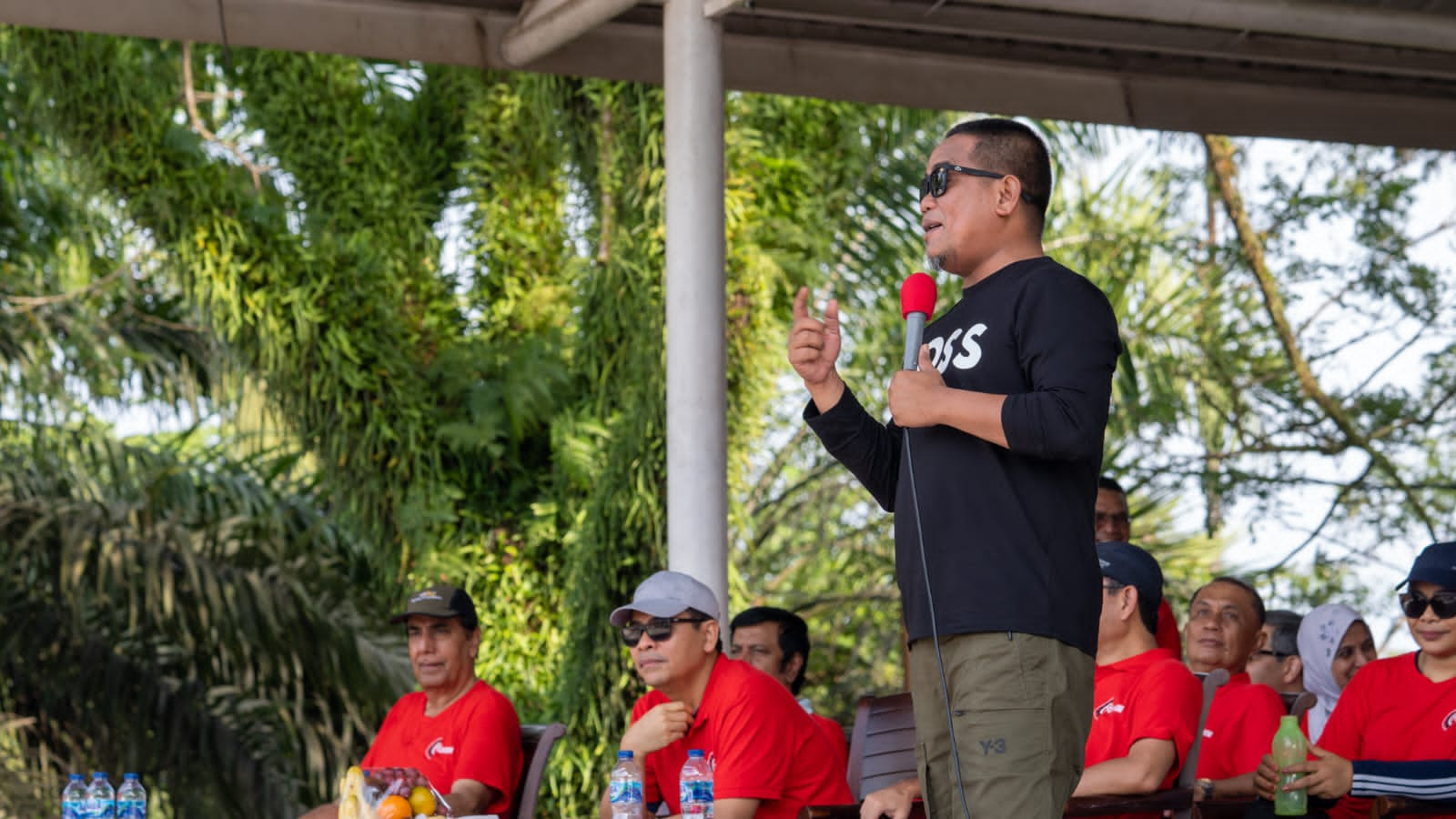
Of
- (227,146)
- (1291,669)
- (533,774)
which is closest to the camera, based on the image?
(533,774)

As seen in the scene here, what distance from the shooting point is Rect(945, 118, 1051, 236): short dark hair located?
2533 millimetres

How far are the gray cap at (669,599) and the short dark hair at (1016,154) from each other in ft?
7.44

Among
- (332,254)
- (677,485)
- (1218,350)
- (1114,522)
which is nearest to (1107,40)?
(1114,522)

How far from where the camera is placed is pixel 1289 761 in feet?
14.1

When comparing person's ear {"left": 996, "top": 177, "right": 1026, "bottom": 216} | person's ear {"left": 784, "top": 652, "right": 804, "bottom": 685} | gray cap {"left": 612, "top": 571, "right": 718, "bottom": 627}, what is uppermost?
person's ear {"left": 996, "top": 177, "right": 1026, "bottom": 216}

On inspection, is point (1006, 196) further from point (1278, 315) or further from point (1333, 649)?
point (1278, 315)

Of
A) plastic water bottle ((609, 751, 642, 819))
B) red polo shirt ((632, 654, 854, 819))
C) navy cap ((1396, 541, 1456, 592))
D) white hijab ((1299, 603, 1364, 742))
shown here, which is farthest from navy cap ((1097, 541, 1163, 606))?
white hijab ((1299, 603, 1364, 742))

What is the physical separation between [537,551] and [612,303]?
160cm

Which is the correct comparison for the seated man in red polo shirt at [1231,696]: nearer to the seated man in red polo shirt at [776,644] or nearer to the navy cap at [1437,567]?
the navy cap at [1437,567]

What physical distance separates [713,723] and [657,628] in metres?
0.30

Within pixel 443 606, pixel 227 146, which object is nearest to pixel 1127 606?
pixel 443 606

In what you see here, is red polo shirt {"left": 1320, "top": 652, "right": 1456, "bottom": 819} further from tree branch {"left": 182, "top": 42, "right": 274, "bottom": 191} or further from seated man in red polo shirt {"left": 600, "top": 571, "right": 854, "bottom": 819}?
tree branch {"left": 182, "top": 42, "right": 274, "bottom": 191}

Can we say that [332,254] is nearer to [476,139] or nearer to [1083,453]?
[476,139]

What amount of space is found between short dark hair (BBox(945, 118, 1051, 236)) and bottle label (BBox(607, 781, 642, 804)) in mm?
2198
